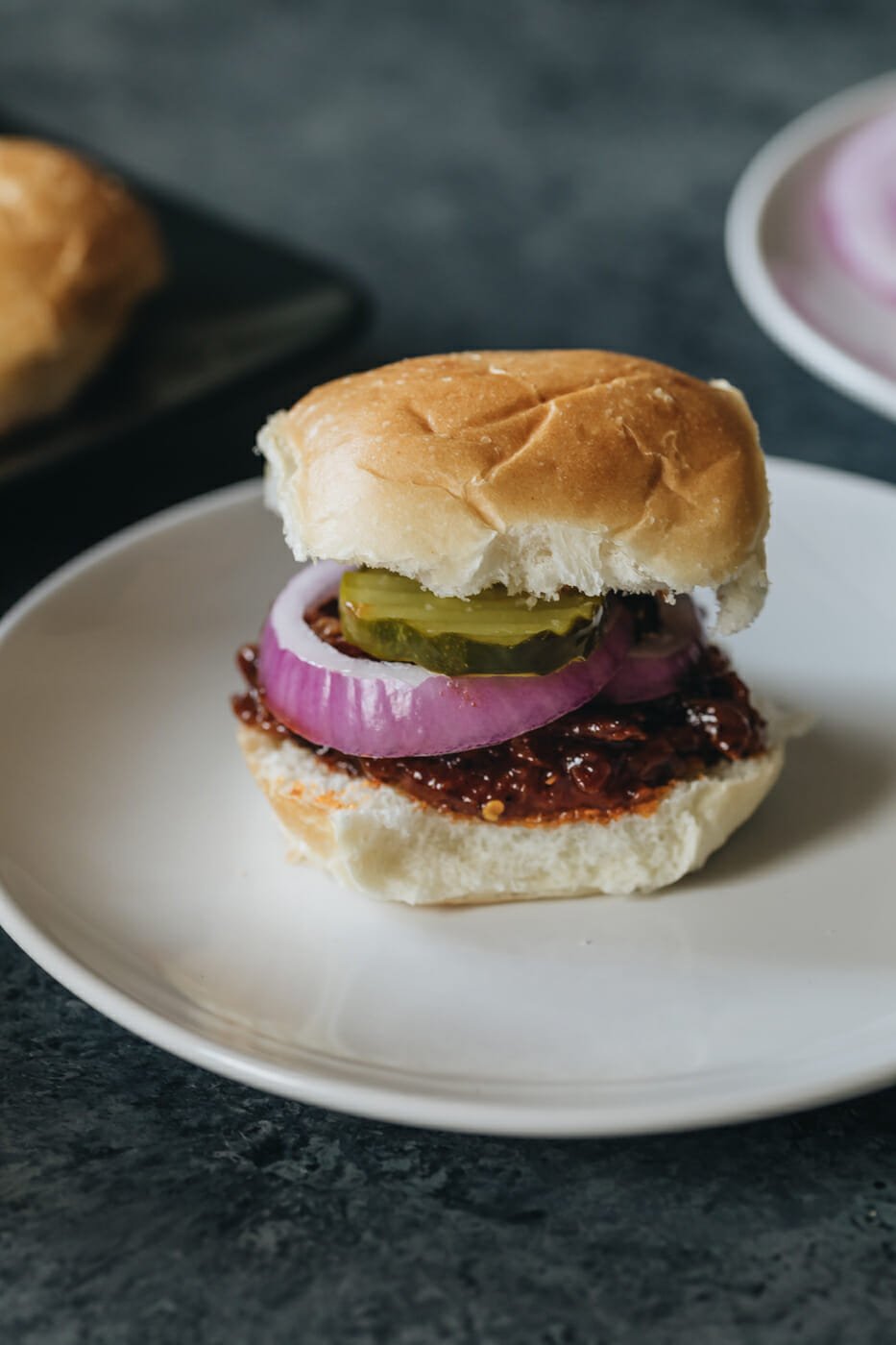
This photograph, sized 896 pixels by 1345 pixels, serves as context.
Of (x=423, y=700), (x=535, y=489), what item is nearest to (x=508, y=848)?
(x=423, y=700)

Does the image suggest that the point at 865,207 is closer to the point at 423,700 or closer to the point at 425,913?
the point at 423,700

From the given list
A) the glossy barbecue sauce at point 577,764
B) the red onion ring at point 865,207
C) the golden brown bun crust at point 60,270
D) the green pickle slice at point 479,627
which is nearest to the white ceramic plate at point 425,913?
the glossy barbecue sauce at point 577,764

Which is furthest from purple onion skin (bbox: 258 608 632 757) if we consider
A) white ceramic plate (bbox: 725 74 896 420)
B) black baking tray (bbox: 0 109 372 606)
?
black baking tray (bbox: 0 109 372 606)

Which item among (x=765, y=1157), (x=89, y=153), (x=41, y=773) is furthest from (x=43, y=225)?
(x=765, y=1157)

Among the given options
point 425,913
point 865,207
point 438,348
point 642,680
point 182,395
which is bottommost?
point 438,348

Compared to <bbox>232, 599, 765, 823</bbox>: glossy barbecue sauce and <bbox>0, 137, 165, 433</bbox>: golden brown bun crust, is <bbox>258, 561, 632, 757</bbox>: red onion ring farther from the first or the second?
<bbox>0, 137, 165, 433</bbox>: golden brown bun crust
